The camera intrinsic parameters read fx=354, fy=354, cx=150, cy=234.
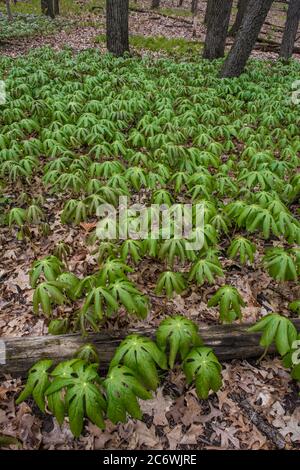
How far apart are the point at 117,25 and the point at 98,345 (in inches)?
319

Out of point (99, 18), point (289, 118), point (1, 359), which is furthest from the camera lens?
point (99, 18)

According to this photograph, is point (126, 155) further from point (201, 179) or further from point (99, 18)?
point (99, 18)

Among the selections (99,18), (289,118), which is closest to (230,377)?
(289,118)

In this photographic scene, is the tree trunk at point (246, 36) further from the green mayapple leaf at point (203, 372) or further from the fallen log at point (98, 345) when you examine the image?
the green mayapple leaf at point (203, 372)

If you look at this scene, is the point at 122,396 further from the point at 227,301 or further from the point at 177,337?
the point at 227,301

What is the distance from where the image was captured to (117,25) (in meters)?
8.27

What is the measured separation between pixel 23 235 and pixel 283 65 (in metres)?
8.39

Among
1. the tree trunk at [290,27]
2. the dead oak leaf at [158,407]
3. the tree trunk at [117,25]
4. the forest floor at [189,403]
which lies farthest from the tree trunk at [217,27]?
the dead oak leaf at [158,407]

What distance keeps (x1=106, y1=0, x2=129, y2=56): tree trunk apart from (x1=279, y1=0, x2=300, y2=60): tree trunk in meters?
4.07

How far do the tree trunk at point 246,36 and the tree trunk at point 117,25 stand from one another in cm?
277

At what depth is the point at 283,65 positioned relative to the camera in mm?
9070

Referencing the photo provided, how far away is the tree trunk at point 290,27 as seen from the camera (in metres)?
8.66
